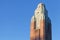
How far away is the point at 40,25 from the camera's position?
26.1m

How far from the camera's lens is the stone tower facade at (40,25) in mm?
25453

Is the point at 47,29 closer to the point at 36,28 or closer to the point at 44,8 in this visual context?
the point at 36,28

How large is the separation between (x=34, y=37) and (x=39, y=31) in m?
1.32

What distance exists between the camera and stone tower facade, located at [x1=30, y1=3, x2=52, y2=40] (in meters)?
25.5

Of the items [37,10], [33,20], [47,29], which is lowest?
[47,29]

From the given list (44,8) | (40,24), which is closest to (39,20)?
(40,24)

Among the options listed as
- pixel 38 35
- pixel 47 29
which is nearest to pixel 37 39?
pixel 38 35

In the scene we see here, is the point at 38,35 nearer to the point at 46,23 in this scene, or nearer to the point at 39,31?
the point at 39,31

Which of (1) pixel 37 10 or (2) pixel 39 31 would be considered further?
(1) pixel 37 10

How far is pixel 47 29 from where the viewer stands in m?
26.4

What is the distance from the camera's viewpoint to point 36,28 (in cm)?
2672

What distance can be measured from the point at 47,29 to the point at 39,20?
2058 millimetres

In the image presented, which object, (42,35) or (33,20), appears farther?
(33,20)

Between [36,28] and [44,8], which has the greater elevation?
[44,8]
